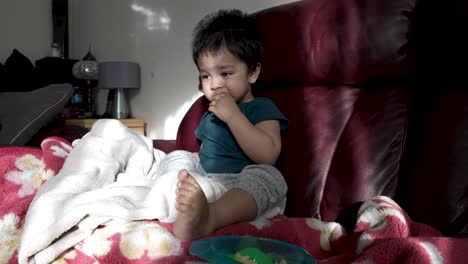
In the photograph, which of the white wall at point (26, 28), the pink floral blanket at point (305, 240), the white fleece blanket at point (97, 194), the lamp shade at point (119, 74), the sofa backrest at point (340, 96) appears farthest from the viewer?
the white wall at point (26, 28)

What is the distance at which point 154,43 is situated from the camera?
107 inches

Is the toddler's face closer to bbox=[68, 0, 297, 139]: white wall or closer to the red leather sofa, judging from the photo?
the red leather sofa

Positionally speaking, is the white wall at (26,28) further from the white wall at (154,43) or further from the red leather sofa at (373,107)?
the red leather sofa at (373,107)

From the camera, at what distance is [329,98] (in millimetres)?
1214

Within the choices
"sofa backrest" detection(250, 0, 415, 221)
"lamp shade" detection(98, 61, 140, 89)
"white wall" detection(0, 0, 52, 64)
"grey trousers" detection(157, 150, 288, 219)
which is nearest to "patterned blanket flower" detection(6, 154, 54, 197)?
"grey trousers" detection(157, 150, 288, 219)

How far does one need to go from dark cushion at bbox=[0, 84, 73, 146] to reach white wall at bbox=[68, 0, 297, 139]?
33.4 inches

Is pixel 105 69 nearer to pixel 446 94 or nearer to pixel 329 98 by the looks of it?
pixel 329 98

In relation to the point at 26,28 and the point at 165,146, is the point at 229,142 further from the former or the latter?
the point at 26,28

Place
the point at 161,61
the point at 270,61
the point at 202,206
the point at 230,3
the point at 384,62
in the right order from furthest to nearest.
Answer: the point at 161,61
the point at 230,3
the point at 270,61
the point at 384,62
the point at 202,206

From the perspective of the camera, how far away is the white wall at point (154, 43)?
7.86 feet

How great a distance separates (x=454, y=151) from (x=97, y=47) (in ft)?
9.49

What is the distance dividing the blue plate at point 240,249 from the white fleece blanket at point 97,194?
0.53ft

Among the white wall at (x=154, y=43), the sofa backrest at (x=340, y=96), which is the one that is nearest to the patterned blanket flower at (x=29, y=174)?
the sofa backrest at (x=340, y=96)

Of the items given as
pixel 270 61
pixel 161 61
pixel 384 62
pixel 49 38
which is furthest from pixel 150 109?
pixel 384 62
